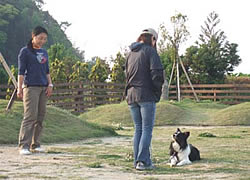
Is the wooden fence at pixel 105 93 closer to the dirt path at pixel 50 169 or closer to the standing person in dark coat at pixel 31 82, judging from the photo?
the standing person in dark coat at pixel 31 82

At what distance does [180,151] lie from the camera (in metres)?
6.90

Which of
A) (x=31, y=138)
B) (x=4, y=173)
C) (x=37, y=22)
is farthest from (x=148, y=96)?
(x=37, y=22)

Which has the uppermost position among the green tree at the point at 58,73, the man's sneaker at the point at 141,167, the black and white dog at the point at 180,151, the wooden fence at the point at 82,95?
the green tree at the point at 58,73

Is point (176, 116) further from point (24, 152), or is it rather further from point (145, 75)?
point (145, 75)

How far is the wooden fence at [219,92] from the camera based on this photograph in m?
27.1

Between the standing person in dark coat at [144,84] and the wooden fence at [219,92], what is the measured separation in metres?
20.9

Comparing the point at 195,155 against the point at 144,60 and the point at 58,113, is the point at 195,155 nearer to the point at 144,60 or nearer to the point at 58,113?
the point at 144,60

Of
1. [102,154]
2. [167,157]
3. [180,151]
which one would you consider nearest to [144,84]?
[180,151]

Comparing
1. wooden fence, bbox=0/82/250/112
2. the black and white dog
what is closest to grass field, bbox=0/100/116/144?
the black and white dog

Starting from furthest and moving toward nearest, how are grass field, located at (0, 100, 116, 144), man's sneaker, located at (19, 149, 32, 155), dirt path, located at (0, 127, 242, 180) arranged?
grass field, located at (0, 100, 116, 144) < man's sneaker, located at (19, 149, 32, 155) < dirt path, located at (0, 127, 242, 180)

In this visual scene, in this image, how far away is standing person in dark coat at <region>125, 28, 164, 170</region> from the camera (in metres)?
6.26

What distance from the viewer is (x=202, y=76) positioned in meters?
30.6

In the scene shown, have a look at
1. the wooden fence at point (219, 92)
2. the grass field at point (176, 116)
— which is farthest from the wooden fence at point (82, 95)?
the wooden fence at point (219, 92)

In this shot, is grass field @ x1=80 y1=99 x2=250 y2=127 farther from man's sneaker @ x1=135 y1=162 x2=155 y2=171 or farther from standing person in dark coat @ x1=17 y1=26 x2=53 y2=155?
man's sneaker @ x1=135 y1=162 x2=155 y2=171
